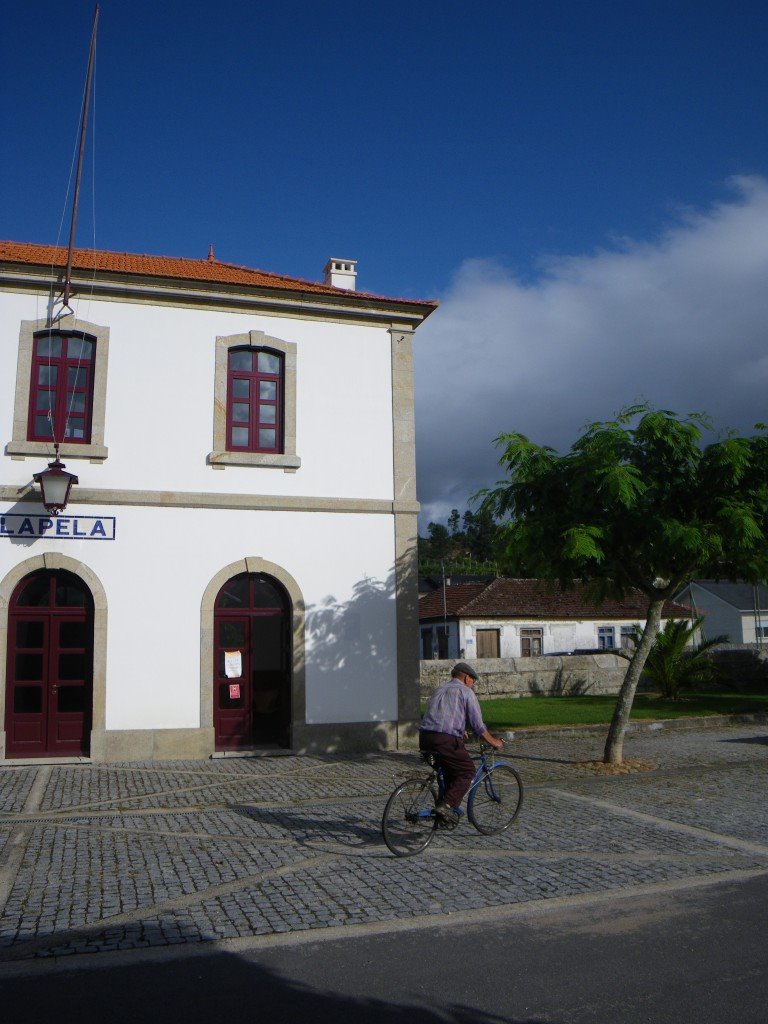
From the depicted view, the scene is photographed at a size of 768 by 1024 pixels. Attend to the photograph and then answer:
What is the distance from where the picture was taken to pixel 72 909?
600 cm

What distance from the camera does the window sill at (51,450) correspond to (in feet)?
43.5

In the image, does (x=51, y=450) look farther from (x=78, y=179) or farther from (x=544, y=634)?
(x=544, y=634)

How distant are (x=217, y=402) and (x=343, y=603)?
384 cm

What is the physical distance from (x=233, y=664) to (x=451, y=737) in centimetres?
697

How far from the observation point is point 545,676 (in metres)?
24.4

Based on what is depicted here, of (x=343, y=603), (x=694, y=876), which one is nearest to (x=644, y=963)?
(x=694, y=876)

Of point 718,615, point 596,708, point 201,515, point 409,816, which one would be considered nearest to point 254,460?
point 201,515

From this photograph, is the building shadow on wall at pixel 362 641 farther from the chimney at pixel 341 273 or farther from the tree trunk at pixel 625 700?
the chimney at pixel 341 273

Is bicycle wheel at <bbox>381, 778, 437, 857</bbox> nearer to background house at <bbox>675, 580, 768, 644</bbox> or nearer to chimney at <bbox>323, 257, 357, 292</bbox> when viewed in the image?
chimney at <bbox>323, 257, 357, 292</bbox>

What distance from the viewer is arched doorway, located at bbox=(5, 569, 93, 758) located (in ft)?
42.9

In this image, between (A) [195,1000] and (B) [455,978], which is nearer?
(A) [195,1000]

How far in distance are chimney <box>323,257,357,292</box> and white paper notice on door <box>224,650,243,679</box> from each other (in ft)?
24.4

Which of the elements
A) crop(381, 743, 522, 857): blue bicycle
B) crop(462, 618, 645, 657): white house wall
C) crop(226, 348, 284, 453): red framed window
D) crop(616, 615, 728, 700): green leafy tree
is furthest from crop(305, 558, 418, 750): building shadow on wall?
crop(462, 618, 645, 657): white house wall

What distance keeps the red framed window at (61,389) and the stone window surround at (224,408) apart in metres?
1.96
